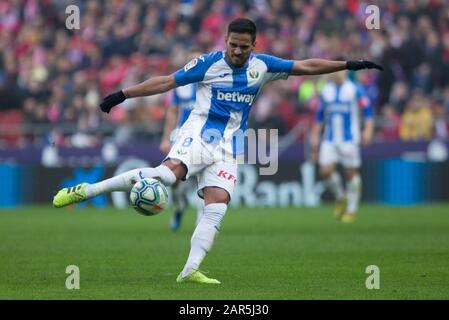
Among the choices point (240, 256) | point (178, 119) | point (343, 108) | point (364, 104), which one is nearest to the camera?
point (240, 256)

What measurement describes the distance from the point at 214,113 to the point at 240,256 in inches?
105

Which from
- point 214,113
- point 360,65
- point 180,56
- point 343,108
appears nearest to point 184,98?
point 343,108

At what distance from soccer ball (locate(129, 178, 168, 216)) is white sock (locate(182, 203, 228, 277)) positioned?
57cm

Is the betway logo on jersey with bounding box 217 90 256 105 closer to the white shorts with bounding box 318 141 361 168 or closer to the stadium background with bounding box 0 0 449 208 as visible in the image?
the white shorts with bounding box 318 141 361 168

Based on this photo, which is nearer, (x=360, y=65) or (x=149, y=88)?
(x=149, y=88)

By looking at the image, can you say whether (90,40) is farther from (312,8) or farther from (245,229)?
(245,229)

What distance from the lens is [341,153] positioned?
63.4 feet

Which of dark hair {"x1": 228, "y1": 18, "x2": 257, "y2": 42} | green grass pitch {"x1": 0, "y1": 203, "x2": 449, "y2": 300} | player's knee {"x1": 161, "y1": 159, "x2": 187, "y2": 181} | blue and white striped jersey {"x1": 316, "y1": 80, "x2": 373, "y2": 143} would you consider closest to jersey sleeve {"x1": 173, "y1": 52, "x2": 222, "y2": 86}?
dark hair {"x1": 228, "y1": 18, "x2": 257, "y2": 42}

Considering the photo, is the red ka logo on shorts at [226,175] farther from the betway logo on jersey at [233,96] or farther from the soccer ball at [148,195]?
the soccer ball at [148,195]

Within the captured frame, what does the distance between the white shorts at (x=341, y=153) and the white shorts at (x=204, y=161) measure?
9534mm

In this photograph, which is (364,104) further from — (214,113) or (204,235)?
(204,235)

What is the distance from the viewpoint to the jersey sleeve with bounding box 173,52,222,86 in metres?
9.69

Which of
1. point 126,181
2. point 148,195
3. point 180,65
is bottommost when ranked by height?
point 148,195
